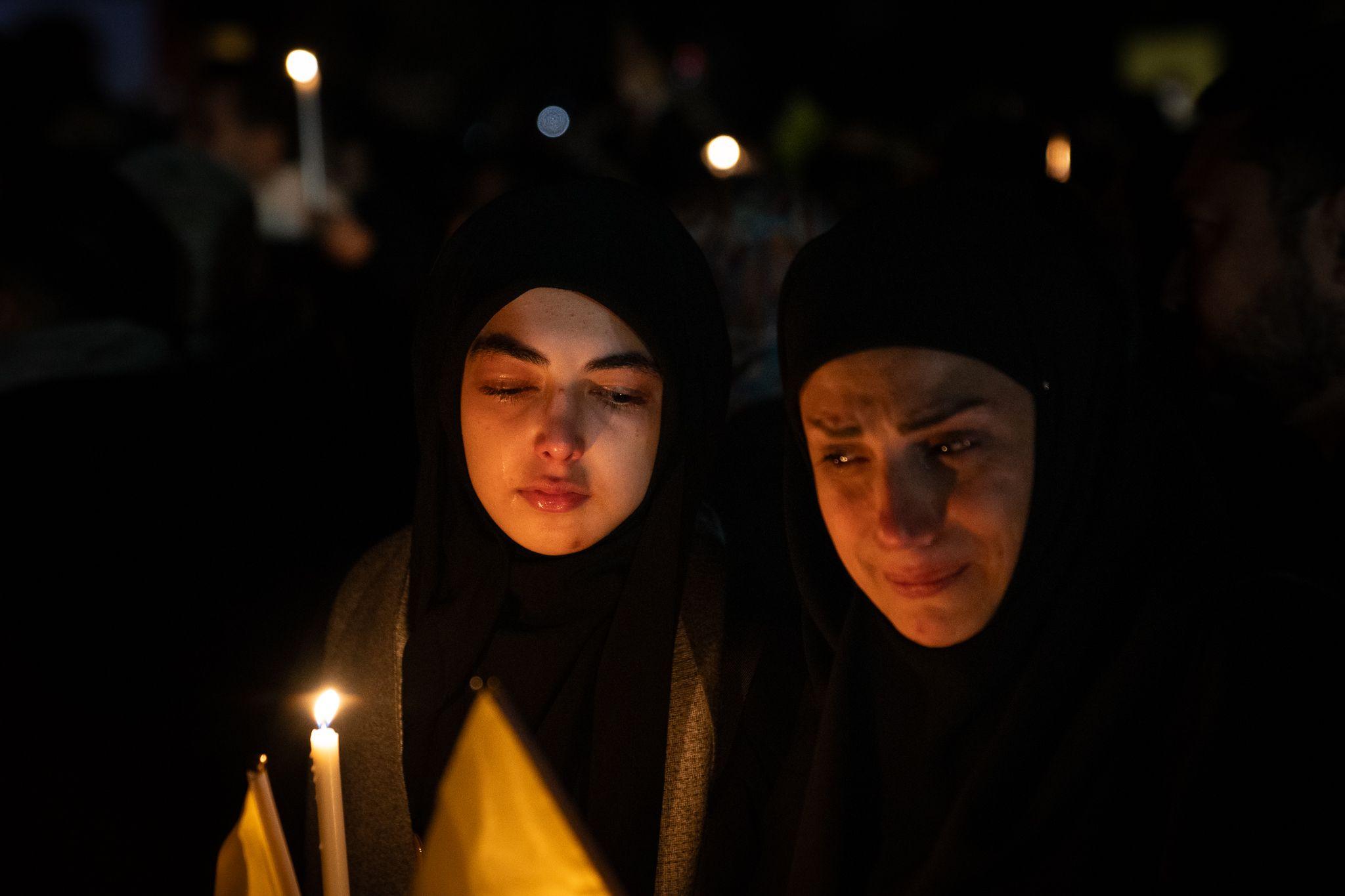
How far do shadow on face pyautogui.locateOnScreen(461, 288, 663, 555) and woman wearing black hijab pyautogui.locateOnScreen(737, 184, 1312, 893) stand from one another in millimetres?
329

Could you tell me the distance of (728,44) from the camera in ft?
46.8

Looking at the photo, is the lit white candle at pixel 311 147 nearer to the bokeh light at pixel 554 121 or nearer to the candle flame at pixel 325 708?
the bokeh light at pixel 554 121

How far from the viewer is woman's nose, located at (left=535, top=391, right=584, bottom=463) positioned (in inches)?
78.7

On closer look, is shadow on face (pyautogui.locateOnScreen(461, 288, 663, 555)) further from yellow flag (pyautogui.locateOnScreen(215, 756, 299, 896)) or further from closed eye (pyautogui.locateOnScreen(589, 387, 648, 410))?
yellow flag (pyautogui.locateOnScreen(215, 756, 299, 896))

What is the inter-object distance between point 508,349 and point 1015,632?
950 mm

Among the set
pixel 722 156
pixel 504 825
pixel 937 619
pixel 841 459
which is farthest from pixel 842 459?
pixel 722 156

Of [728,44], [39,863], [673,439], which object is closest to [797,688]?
[673,439]

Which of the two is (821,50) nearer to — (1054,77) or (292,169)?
(1054,77)

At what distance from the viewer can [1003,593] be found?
1698mm

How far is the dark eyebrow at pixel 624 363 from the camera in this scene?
6.77ft

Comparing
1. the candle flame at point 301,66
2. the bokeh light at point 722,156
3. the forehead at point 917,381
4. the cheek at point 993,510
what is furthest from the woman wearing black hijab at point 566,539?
the bokeh light at point 722,156

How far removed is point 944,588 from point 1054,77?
1536 centimetres

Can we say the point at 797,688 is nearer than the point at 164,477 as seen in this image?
Yes

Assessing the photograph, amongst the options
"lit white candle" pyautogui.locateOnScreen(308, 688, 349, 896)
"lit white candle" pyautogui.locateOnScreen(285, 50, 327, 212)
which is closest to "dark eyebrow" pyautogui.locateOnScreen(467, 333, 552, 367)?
"lit white candle" pyautogui.locateOnScreen(308, 688, 349, 896)
